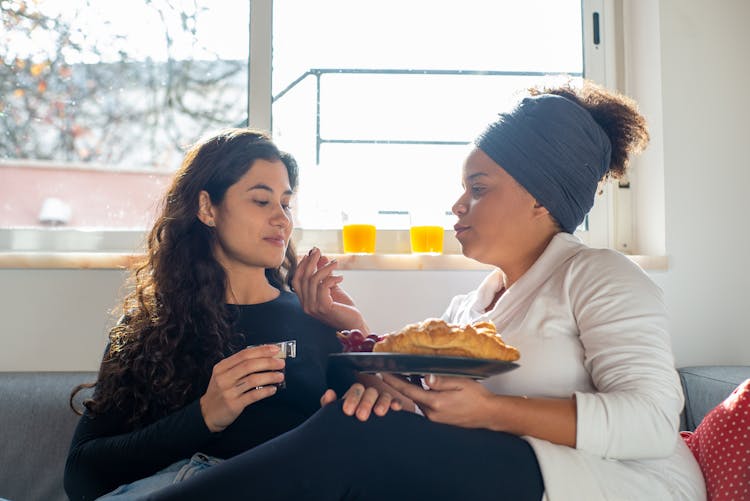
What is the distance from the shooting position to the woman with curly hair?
1.50 m

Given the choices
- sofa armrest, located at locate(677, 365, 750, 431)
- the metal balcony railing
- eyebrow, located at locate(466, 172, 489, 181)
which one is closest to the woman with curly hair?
eyebrow, located at locate(466, 172, 489, 181)

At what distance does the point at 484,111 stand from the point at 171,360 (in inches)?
57.9

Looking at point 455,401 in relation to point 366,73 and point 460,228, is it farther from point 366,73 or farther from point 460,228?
point 366,73

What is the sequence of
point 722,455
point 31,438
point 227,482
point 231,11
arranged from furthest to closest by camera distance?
point 231,11
point 31,438
point 722,455
point 227,482

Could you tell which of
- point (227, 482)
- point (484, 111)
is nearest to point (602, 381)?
point (227, 482)

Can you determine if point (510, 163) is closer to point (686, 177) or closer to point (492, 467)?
point (492, 467)

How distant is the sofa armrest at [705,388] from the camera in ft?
6.62

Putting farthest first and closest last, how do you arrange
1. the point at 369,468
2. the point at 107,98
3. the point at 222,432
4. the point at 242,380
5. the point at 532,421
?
the point at 107,98 < the point at 222,432 < the point at 242,380 < the point at 532,421 < the point at 369,468

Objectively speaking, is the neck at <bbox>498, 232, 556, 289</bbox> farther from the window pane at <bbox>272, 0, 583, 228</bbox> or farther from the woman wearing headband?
the window pane at <bbox>272, 0, 583, 228</bbox>

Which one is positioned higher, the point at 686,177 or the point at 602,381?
the point at 686,177

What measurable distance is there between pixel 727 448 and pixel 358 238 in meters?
1.26

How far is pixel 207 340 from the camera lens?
1.74 metres

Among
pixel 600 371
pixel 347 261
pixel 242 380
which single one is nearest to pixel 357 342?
pixel 242 380

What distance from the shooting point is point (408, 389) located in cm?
127
